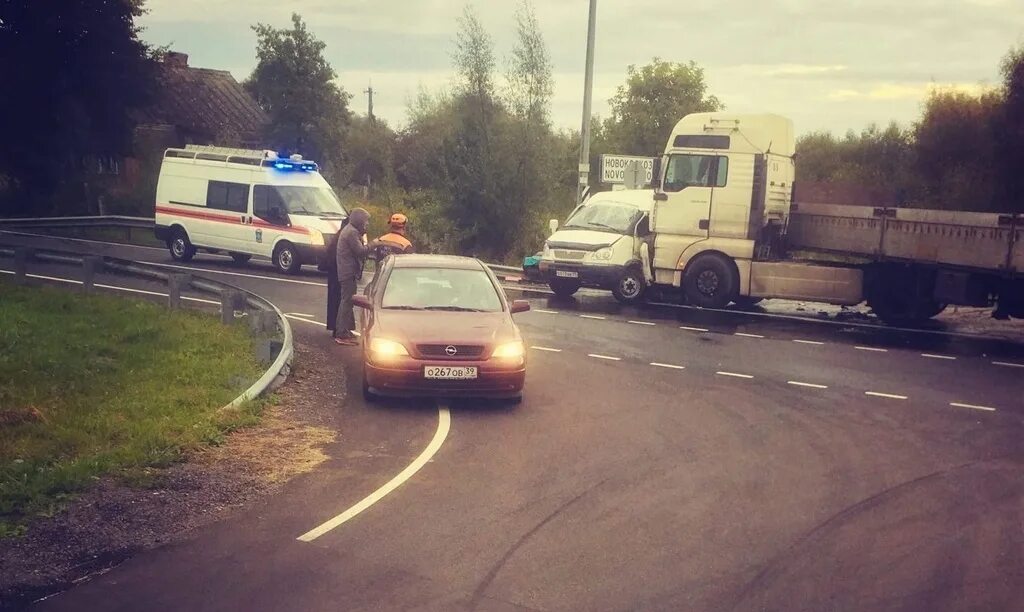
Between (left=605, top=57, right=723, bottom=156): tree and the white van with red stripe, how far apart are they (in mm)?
25085

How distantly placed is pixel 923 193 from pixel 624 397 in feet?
81.7

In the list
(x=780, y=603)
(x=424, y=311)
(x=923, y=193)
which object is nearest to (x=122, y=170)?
(x=923, y=193)

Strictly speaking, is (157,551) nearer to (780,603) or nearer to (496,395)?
(780,603)

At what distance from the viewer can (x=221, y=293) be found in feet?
53.0

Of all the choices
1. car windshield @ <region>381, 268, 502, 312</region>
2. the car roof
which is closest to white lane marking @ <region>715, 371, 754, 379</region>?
car windshield @ <region>381, 268, 502, 312</region>

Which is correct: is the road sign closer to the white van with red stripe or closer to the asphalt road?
the white van with red stripe

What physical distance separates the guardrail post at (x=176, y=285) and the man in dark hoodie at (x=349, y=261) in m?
3.25

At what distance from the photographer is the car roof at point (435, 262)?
1330 cm

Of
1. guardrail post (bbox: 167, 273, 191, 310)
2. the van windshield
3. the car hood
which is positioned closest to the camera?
the car hood

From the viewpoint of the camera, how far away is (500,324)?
39.5 ft

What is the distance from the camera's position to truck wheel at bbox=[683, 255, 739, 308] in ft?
69.0

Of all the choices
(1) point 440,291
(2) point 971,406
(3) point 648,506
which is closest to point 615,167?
(1) point 440,291

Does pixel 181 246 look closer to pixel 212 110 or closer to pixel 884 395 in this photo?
pixel 884 395

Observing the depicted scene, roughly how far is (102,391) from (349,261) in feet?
14.2
